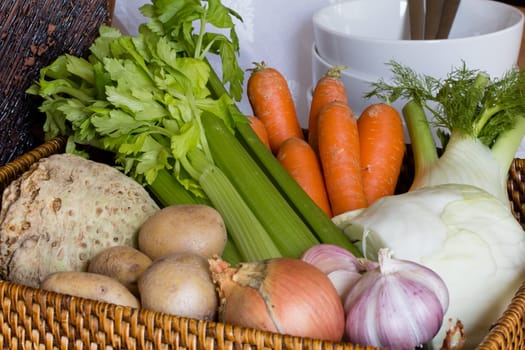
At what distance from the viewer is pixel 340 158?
100 centimetres

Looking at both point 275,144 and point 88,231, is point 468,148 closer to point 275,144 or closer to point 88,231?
point 275,144

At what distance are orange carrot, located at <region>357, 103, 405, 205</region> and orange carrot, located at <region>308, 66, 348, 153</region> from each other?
6 cm

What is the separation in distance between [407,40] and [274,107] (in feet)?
0.72

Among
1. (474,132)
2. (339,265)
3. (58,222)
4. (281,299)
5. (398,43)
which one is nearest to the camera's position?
(281,299)

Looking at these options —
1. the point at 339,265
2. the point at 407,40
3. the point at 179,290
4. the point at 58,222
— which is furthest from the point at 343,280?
the point at 407,40

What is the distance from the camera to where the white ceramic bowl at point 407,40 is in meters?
1.05

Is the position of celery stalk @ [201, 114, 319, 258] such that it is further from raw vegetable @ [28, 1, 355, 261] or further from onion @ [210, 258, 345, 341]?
onion @ [210, 258, 345, 341]

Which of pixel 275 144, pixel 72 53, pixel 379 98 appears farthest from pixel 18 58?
pixel 379 98

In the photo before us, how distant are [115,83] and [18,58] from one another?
16 centimetres

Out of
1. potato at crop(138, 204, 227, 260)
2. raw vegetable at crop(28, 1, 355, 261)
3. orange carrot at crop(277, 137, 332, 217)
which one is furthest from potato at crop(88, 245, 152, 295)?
orange carrot at crop(277, 137, 332, 217)

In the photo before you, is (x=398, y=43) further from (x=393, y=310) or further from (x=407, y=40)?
(x=393, y=310)

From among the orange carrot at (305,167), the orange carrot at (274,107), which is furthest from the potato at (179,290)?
the orange carrot at (274,107)

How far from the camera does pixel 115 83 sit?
914 mm

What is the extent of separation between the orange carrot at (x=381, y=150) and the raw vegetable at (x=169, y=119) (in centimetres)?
16
